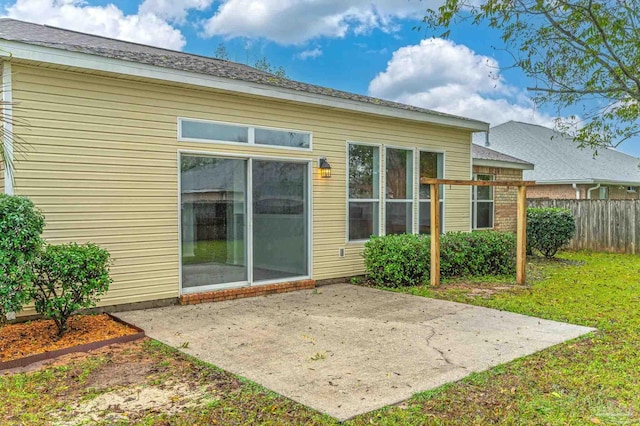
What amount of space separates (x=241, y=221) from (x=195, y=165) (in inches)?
43.3

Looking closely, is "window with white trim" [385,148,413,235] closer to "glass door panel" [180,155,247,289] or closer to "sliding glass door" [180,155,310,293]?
"sliding glass door" [180,155,310,293]

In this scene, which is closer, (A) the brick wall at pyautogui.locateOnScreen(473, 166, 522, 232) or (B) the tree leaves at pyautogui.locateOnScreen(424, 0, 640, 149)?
(B) the tree leaves at pyautogui.locateOnScreen(424, 0, 640, 149)

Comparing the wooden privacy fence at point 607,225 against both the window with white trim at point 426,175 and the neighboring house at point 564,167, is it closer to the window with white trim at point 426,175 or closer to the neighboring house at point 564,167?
the neighboring house at point 564,167

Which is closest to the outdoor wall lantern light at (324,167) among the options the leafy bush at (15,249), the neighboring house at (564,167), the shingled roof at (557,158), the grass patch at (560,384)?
the grass patch at (560,384)

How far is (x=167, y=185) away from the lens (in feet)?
21.2

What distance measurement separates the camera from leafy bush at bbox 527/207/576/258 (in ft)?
39.6

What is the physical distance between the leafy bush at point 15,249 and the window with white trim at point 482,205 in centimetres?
984

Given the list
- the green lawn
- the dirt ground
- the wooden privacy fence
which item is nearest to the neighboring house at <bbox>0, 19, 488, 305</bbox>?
the dirt ground

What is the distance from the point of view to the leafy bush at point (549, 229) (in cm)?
1207

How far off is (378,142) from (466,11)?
3.83 meters

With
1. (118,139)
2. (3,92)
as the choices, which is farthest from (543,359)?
(3,92)

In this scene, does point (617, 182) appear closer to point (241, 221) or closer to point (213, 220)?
point (241, 221)

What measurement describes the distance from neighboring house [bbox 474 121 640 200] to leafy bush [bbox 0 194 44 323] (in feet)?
54.7

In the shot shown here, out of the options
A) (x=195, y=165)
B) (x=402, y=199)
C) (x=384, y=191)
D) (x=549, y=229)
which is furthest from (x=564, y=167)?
(x=195, y=165)
